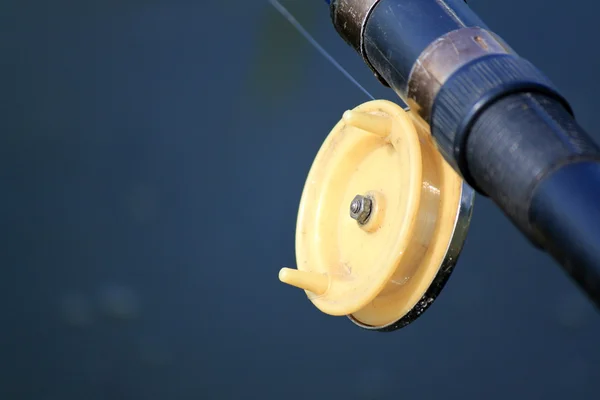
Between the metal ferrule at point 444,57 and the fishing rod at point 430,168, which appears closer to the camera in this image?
the fishing rod at point 430,168

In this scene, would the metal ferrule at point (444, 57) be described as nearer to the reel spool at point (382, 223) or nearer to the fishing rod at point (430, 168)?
the fishing rod at point (430, 168)

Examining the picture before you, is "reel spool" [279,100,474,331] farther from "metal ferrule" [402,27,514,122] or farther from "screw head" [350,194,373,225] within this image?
"metal ferrule" [402,27,514,122]

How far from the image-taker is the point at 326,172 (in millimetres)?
1122

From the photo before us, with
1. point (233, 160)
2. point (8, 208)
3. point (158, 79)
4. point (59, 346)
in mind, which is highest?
point (158, 79)

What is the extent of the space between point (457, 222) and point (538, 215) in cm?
30

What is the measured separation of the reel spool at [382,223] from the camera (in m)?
0.93

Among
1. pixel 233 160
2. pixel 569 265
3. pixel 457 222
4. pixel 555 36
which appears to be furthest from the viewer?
pixel 233 160

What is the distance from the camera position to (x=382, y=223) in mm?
978

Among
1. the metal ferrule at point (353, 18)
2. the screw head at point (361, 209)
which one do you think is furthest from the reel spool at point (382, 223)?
the metal ferrule at point (353, 18)

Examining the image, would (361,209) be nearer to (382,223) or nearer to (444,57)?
(382,223)

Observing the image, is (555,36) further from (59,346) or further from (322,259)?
(59,346)

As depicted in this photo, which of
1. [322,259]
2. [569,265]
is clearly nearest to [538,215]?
[569,265]

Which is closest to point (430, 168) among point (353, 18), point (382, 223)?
point (382, 223)

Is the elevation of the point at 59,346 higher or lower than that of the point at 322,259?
lower
